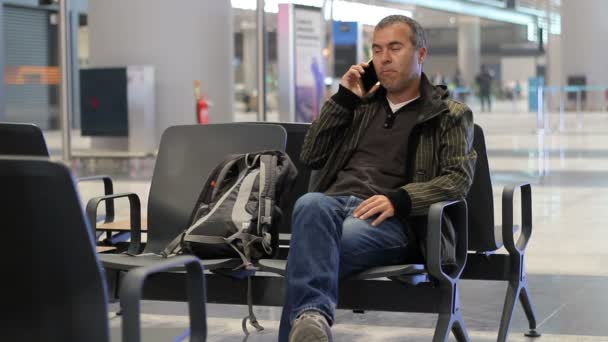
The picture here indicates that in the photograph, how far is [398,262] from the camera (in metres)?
3.65

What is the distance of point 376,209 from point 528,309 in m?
1.14

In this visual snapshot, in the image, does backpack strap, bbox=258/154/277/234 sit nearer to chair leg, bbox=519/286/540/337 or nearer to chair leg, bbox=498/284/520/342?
chair leg, bbox=498/284/520/342

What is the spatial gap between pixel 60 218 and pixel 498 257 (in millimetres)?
2575

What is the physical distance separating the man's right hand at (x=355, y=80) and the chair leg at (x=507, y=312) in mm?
1010

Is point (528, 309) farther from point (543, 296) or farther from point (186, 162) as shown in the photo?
point (186, 162)

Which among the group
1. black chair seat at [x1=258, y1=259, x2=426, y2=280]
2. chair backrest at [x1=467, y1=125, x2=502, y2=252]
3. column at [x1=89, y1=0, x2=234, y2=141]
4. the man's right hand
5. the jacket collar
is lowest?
black chair seat at [x1=258, y1=259, x2=426, y2=280]

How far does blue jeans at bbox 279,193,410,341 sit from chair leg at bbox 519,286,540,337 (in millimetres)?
900

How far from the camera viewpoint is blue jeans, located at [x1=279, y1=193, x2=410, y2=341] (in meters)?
3.32

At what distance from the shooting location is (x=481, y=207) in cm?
410

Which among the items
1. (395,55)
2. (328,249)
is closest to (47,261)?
(328,249)

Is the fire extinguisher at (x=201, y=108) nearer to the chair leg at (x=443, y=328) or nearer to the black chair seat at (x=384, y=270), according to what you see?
the black chair seat at (x=384, y=270)

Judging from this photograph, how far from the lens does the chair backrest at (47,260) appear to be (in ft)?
6.53

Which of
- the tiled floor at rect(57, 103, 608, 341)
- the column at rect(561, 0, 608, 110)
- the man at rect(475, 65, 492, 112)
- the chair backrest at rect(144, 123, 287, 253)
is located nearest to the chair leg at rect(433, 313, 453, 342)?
the tiled floor at rect(57, 103, 608, 341)

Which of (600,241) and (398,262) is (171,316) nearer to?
(398,262)
